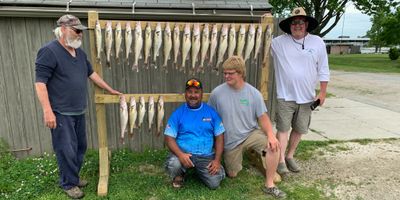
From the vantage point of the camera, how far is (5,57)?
448cm

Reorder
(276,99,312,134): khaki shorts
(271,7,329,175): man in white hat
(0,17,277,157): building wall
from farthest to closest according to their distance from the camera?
(0,17,277,157): building wall
(276,99,312,134): khaki shorts
(271,7,329,175): man in white hat

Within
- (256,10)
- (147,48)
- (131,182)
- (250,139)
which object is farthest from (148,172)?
(256,10)

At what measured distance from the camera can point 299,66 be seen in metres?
3.89

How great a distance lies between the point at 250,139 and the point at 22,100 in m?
3.27

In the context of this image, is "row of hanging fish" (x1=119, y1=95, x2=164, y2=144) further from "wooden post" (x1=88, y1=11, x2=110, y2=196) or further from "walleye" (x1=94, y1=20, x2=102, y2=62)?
"walleye" (x1=94, y1=20, x2=102, y2=62)

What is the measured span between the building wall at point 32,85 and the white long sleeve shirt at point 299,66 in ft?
4.42

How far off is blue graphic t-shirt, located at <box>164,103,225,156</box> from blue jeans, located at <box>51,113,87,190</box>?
0.97 m

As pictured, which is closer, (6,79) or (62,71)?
(62,71)

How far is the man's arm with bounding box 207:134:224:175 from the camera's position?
3.71 m

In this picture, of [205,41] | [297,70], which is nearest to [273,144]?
[297,70]

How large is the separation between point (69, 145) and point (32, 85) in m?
1.74

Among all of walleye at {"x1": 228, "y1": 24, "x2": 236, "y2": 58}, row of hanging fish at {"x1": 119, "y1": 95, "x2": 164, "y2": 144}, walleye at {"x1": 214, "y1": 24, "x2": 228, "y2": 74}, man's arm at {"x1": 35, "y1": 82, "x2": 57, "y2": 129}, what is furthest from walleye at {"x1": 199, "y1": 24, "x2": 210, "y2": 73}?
man's arm at {"x1": 35, "y1": 82, "x2": 57, "y2": 129}

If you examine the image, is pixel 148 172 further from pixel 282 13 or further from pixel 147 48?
pixel 282 13

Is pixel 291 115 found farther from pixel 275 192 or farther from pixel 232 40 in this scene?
A: pixel 232 40
